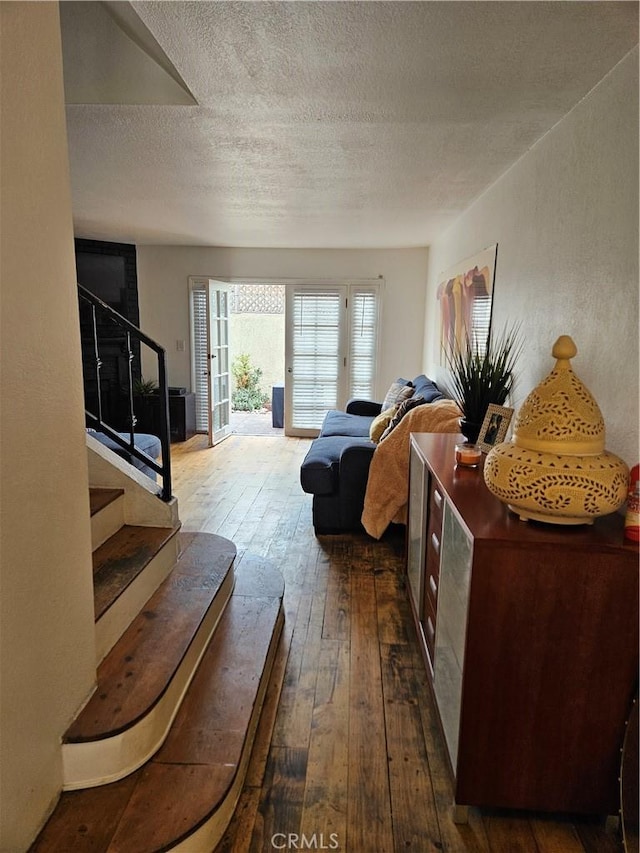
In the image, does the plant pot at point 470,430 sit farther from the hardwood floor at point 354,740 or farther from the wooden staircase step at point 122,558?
the wooden staircase step at point 122,558

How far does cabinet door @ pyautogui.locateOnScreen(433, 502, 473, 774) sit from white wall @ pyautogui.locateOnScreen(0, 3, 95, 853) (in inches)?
43.0

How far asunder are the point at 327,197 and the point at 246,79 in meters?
1.80

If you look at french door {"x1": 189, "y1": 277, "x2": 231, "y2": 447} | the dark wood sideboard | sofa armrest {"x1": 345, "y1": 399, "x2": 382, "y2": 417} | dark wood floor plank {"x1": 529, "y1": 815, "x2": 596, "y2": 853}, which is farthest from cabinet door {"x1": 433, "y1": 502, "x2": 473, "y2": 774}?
french door {"x1": 189, "y1": 277, "x2": 231, "y2": 447}

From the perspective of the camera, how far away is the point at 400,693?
207 centimetres

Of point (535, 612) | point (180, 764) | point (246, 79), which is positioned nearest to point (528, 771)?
point (535, 612)

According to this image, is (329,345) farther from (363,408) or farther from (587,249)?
(587,249)

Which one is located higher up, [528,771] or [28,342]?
[28,342]

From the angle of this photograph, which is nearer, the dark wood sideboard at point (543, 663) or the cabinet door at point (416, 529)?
the dark wood sideboard at point (543, 663)

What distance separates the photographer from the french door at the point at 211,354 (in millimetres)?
5871

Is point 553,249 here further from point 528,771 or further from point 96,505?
point 96,505

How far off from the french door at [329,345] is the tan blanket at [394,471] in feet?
9.97

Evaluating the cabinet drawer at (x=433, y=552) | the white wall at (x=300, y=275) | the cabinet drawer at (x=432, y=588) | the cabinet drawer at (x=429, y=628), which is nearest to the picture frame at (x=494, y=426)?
the cabinet drawer at (x=433, y=552)

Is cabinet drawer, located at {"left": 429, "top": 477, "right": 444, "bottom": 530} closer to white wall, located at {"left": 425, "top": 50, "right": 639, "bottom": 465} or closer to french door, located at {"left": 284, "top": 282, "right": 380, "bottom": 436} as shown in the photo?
white wall, located at {"left": 425, "top": 50, "right": 639, "bottom": 465}

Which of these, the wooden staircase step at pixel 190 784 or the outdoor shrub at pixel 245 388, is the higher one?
the outdoor shrub at pixel 245 388
